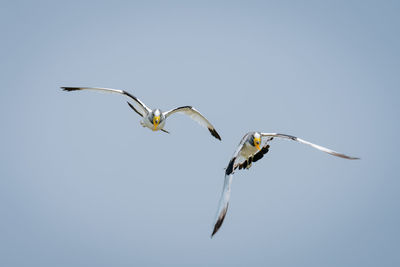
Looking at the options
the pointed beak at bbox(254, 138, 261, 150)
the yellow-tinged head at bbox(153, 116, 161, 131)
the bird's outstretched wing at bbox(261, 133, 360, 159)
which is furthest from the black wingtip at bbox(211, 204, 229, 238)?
the yellow-tinged head at bbox(153, 116, 161, 131)

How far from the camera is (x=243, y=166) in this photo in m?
19.8

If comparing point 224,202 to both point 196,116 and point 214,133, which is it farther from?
point 214,133

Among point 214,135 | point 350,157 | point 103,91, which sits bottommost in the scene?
point 350,157

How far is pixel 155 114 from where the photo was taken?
77.2ft

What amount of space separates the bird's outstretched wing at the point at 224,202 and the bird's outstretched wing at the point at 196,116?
41.4 ft

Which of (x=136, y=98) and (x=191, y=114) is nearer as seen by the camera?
(x=136, y=98)

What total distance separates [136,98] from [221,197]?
13255 mm

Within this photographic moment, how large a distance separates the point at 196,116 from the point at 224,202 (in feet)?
47.2

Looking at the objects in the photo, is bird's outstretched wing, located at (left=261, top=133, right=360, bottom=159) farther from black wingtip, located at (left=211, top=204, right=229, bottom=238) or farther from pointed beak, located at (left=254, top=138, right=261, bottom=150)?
black wingtip, located at (left=211, top=204, right=229, bottom=238)

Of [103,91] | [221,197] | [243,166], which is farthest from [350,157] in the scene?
[103,91]

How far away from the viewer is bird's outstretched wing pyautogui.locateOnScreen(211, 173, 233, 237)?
38.8ft

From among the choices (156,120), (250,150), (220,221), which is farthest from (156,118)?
(220,221)

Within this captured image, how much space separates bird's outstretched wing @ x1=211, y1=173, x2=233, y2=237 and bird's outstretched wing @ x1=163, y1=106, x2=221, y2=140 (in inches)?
496

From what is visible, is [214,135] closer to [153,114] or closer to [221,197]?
[153,114]
